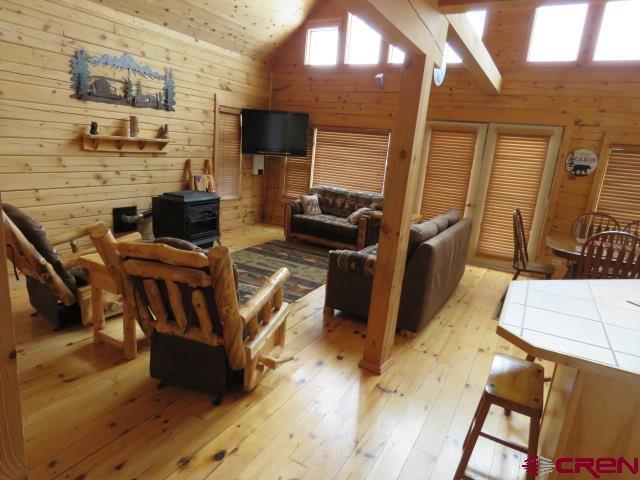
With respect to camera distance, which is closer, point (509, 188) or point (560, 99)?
point (560, 99)

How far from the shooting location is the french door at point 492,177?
5.05 m

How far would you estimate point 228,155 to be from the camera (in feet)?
20.9

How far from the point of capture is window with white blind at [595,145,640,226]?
4547 millimetres

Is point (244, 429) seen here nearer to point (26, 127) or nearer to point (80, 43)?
point (26, 127)

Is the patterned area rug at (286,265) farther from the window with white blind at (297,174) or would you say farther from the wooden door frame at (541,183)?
the wooden door frame at (541,183)

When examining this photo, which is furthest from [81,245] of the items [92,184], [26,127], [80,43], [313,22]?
[313,22]

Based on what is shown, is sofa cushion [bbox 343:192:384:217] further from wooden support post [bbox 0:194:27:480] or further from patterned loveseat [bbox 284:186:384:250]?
wooden support post [bbox 0:194:27:480]

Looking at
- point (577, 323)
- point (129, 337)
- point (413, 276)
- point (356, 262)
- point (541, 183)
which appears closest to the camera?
point (577, 323)

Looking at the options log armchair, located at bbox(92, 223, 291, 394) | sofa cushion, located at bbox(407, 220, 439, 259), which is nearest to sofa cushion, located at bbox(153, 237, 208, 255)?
log armchair, located at bbox(92, 223, 291, 394)

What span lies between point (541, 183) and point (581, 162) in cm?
49

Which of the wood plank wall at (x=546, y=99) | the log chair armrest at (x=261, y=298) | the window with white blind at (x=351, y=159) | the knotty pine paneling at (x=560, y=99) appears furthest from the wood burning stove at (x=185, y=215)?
the knotty pine paneling at (x=560, y=99)

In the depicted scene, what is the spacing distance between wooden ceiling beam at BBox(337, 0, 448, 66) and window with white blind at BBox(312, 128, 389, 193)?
12.4 ft

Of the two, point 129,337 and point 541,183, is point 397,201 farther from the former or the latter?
point 541,183

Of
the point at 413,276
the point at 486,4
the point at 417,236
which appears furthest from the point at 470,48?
the point at 413,276
